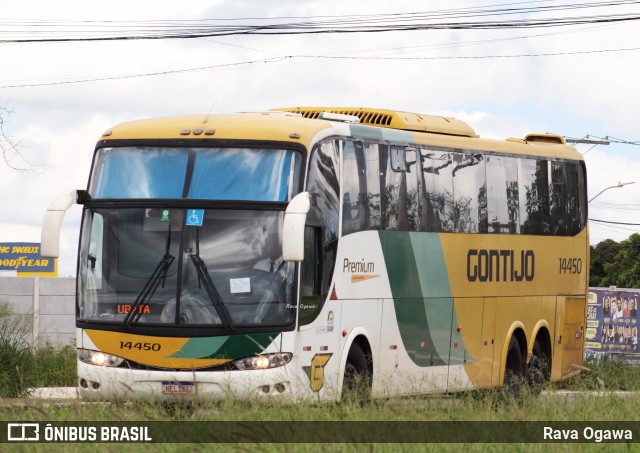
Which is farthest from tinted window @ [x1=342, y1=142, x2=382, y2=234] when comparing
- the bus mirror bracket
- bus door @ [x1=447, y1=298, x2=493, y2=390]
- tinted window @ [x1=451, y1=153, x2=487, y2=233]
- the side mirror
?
the bus mirror bracket

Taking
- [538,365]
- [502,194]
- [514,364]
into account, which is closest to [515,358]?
[514,364]

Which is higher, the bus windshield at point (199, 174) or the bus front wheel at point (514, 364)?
the bus windshield at point (199, 174)

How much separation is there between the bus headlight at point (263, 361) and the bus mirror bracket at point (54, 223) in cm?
246

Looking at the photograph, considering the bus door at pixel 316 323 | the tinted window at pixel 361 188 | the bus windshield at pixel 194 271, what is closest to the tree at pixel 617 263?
the tinted window at pixel 361 188

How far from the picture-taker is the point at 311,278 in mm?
15109

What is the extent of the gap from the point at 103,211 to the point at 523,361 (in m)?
7.97

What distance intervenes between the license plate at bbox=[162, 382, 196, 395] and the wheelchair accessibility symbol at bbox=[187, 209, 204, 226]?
1.72 meters

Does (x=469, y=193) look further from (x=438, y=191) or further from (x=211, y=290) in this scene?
(x=211, y=290)

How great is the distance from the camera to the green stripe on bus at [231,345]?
47.6ft

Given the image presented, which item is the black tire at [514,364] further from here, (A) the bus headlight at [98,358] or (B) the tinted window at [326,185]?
(A) the bus headlight at [98,358]

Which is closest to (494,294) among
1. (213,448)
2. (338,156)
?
(338,156)

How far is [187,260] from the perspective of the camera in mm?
14742

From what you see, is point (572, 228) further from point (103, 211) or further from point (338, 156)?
point (103, 211)

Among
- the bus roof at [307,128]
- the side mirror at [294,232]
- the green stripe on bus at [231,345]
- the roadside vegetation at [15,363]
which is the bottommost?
the roadside vegetation at [15,363]
